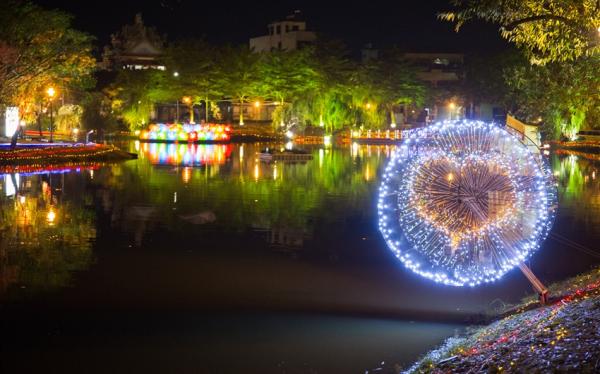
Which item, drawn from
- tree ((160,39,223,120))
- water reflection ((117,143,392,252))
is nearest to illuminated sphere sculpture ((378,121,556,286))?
water reflection ((117,143,392,252))

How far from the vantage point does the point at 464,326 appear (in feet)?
37.1

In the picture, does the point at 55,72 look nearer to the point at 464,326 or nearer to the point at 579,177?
the point at 579,177

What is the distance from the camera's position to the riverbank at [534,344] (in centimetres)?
759

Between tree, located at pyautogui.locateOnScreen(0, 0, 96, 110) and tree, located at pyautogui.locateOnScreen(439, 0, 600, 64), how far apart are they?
27.3 meters

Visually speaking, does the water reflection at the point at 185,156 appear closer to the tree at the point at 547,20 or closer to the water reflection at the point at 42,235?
the water reflection at the point at 42,235

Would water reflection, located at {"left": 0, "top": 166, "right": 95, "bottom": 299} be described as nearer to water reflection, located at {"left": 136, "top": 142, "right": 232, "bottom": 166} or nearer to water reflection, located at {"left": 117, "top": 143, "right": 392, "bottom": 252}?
water reflection, located at {"left": 117, "top": 143, "right": 392, "bottom": 252}

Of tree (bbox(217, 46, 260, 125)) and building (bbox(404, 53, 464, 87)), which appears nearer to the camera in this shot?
tree (bbox(217, 46, 260, 125))

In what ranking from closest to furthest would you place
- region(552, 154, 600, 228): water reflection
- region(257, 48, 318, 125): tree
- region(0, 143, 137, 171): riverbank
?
region(552, 154, 600, 228): water reflection, region(0, 143, 137, 171): riverbank, region(257, 48, 318, 125): tree

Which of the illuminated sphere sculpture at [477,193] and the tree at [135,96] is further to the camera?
the tree at [135,96]

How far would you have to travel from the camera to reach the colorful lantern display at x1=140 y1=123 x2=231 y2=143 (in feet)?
213

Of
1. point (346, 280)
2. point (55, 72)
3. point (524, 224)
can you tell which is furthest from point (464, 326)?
point (55, 72)

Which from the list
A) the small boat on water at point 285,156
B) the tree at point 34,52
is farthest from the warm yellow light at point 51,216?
the small boat on water at point 285,156

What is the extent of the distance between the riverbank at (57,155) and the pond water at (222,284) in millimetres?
11102

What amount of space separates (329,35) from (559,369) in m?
75.6
